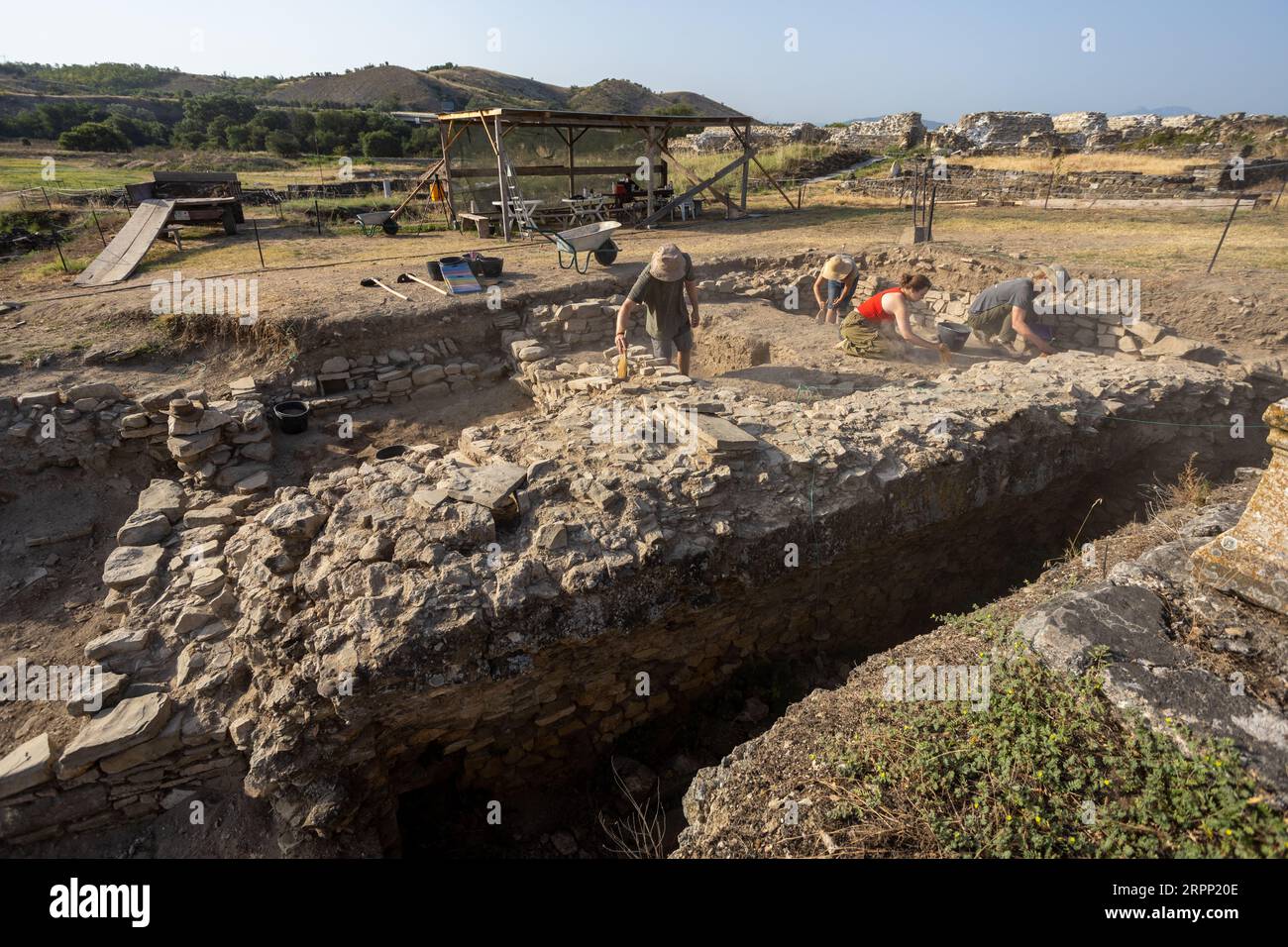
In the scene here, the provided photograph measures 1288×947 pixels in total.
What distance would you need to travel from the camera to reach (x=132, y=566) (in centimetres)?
500

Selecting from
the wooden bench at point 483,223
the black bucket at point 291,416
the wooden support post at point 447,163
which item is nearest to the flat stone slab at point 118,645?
the black bucket at point 291,416

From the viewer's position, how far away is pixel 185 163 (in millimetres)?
26781

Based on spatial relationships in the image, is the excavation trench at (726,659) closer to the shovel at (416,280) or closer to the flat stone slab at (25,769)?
the flat stone slab at (25,769)

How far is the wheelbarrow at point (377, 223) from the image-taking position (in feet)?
48.4

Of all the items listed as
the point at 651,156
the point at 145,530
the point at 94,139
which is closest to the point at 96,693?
the point at 145,530

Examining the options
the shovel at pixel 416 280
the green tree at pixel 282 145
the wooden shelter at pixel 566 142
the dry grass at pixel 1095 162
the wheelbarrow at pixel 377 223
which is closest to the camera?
the shovel at pixel 416 280

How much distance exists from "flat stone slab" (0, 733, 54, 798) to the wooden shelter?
41.3 feet

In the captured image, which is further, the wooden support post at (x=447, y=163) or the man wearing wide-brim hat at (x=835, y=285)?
the wooden support post at (x=447, y=163)

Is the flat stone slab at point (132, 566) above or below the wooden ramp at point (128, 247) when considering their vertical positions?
below

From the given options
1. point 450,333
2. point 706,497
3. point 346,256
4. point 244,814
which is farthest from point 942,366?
point 346,256

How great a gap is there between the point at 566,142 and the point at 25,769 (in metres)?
16.2

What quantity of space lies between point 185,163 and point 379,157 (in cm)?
938

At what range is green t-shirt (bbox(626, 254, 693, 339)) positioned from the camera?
6297 millimetres

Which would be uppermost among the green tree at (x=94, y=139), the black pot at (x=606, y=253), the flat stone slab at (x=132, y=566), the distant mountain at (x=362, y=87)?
the distant mountain at (x=362, y=87)
